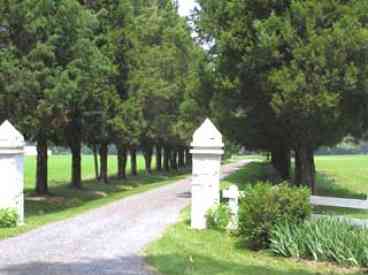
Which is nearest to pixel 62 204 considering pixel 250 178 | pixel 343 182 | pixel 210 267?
pixel 210 267

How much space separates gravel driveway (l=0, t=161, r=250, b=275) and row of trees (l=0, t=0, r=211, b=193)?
404cm

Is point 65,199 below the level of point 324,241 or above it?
below

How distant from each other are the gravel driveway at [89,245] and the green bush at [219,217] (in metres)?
1.05

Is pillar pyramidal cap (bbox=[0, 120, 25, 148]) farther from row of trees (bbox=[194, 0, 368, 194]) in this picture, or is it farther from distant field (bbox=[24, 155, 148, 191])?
distant field (bbox=[24, 155, 148, 191])

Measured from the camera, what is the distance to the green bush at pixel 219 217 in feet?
42.8

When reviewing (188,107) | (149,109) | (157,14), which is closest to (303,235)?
(188,107)

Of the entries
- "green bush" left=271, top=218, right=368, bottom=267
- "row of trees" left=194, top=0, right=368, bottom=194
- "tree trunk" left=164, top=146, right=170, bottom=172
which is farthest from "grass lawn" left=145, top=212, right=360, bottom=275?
"tree trunk" left=164, top=146, right=170, bottom=172

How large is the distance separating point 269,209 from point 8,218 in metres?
6.03

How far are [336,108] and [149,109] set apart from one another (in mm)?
21317

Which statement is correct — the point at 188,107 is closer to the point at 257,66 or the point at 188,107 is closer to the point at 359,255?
the point at 257,66

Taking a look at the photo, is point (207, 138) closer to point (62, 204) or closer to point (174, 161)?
point (62, 204)

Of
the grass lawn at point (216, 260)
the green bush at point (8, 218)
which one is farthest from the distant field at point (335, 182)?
the green bush at point (8, 218)

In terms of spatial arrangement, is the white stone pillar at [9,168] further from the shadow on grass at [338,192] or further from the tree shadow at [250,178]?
the shadow on grass at [338,192]

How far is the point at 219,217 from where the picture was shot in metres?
13.2
